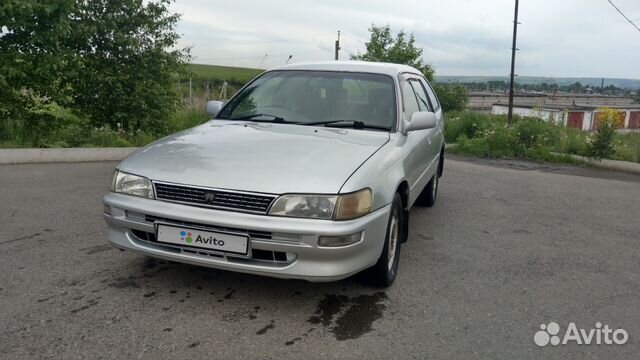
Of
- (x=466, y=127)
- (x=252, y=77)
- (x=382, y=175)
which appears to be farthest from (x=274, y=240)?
(x=466, y=127)

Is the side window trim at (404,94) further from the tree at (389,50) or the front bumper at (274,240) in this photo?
the tree at (389,50)

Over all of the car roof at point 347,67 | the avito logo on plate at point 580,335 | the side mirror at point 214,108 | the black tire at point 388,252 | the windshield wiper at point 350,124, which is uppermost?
the car roof at point 347,67

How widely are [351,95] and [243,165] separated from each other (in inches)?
59.5

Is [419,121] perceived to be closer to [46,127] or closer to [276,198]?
[276,198]

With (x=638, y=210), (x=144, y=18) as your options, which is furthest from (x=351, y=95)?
(x=144, y=18)

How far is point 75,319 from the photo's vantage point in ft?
9.65

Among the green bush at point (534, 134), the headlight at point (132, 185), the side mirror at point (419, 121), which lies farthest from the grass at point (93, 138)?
the green bush at point (534, 134)

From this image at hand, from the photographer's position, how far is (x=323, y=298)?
3.39 meters

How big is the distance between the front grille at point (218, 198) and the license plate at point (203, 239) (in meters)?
0.16

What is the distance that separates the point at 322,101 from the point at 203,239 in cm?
178

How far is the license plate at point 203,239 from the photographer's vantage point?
293 centimetres

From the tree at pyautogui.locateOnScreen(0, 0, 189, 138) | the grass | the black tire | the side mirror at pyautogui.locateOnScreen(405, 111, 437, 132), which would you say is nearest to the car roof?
the side mirror at pyautogui.locateOnScreen(405, 111, 437, 132)

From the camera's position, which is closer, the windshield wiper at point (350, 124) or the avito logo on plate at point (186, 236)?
the avito logo on plate at point (186, 236)

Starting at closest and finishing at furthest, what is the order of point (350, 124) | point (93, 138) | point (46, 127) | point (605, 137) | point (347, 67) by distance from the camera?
point (350, 124)
point (347, 67)
point (46, 127)
point (93, 138)
point (605, 137)
